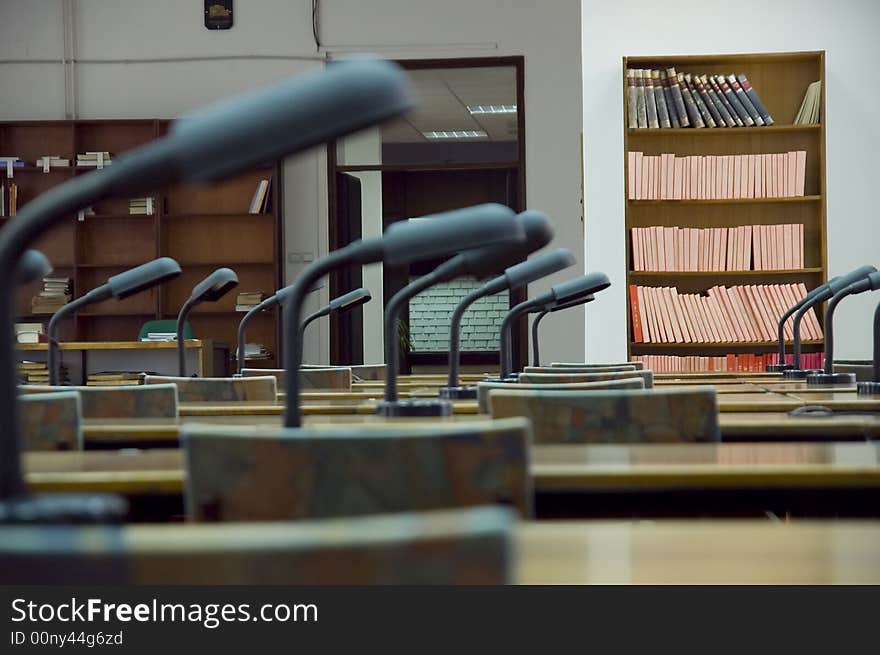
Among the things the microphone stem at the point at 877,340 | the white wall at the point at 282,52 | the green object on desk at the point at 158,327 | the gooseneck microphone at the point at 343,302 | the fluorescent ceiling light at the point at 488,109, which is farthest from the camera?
the fluorescent ceiling light at the point at 488,109

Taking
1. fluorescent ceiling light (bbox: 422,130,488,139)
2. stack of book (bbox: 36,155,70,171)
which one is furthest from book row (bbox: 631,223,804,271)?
fluorescent ceiling light (bbox: 422,130,488,139)

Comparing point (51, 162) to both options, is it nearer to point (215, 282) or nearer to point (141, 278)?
point (215, 282)

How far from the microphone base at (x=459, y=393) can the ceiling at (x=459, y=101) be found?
203 inches

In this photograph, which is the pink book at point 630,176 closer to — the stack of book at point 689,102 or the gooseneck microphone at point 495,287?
the stack of book at point 689,102

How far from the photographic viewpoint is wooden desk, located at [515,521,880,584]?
2.52 ft

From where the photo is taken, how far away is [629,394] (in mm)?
1870

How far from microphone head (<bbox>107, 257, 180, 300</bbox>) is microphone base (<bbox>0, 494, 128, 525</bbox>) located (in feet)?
6.71

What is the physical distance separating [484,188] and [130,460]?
13637mm

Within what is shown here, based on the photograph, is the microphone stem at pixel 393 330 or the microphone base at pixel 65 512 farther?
the microphone stem at pixel 393 330

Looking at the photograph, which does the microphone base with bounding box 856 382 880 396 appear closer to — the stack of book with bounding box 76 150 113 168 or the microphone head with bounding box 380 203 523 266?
the microphone head with bounding box 380 203 523 266

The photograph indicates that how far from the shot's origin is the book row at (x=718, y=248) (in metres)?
6.97

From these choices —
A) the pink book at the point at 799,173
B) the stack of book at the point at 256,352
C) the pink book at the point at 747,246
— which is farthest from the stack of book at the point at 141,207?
the pink book at the point at 799,173

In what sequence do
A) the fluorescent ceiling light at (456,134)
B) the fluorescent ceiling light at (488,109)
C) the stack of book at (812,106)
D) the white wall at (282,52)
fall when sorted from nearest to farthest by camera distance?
1. the stack of book at (812,106)
2. the white wall at (282,52)
3. the fluorescent ceiling light at (488,109)
4. the fluorescent ceiling light at (456,134)

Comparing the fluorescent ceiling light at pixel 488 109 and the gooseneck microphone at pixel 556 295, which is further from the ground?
the fluorescent ceiling light at pixel 488 109
